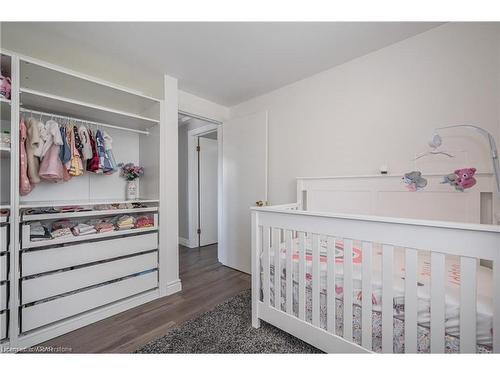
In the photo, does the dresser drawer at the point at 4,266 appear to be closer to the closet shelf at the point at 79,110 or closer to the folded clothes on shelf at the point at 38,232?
the folded clothes on shelf at the point at 38,232

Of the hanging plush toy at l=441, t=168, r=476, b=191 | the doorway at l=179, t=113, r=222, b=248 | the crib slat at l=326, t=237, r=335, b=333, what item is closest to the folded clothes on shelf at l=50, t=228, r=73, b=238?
the crib slat at l=326, t=237, r=335, b=333

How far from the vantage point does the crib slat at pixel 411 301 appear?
95 centimetres

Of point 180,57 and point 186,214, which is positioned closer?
point 180,57

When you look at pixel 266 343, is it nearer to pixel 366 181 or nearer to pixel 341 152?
pixel 366 181

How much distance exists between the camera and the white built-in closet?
1329mm

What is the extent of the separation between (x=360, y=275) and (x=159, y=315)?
1602 mm

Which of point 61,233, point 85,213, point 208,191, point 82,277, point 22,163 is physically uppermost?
point 22,163

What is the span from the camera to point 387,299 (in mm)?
1017

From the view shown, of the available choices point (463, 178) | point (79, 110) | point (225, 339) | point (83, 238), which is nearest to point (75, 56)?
point (79, 110)

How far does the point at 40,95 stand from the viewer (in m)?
1.45

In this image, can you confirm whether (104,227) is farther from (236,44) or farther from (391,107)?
(391,107)

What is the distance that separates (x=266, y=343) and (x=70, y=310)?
56.9 inches

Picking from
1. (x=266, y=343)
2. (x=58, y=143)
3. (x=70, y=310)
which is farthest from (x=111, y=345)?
(x=58, y=143)

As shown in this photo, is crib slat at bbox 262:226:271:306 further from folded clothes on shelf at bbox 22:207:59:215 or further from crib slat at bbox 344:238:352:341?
folded clothes on shelf at bbox 22:207:59:215
